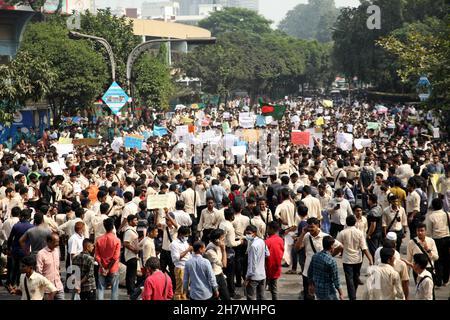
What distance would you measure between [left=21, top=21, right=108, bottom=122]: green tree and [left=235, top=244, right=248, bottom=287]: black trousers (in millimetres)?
25186

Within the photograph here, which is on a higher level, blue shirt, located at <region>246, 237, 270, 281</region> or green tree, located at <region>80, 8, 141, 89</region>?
green tree, located at <region>80, 8, 141, 89</region>

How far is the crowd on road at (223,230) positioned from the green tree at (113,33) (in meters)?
22.6

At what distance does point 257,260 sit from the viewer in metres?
10.6

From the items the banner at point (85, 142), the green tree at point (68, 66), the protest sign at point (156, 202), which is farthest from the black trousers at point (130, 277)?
the green tree at point (68, 66)

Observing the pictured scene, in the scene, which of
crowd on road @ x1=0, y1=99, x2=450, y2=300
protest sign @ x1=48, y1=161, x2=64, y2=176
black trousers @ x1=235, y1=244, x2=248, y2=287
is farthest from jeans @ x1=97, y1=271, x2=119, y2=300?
protest sign @ x1=48, y1=161, x2=64, y2=176

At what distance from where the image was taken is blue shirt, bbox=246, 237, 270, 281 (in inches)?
419

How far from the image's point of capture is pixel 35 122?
39.7 m

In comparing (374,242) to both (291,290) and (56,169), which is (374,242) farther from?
(56,169)

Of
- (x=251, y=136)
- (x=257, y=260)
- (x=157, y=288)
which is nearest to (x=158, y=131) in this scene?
(x=251, y=136)

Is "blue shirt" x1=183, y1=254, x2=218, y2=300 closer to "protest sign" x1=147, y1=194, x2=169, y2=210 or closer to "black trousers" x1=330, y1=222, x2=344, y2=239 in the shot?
"protest sign" x1=147, y1=194, x2=169, y2=210

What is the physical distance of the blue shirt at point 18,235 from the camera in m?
11.8

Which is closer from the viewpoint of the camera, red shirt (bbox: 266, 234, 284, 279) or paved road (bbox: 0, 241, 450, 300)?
red shirt (bbox: 266, 234, 284, 279)

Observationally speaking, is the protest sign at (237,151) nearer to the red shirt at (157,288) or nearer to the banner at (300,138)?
the banner at (300,138)
